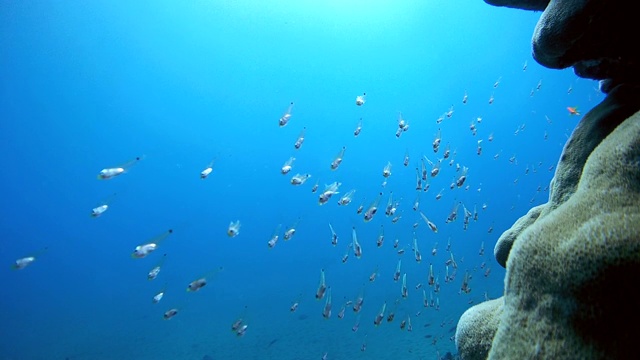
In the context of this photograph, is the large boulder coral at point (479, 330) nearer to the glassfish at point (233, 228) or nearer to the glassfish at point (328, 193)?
the glassfish at point (328, 193)

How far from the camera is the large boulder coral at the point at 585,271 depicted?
1870 millimetres

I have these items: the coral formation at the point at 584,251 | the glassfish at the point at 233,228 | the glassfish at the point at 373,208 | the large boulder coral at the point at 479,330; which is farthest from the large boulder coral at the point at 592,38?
the glassfish at the point at 233,228

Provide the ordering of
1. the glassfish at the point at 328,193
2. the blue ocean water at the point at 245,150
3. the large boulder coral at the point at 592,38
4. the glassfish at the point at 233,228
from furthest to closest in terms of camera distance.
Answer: the blue ocean water at the point at 245,150 < the glassfish at the point at 233,228 < the glassfish at the point at 328,193 < the large boulder coral at the point at 592,38

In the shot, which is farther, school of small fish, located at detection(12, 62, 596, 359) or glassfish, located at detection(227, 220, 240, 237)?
glassfish, located at detection(227, 220, 240, 237)

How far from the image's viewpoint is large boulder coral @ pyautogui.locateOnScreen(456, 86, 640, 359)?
1870 millimetres

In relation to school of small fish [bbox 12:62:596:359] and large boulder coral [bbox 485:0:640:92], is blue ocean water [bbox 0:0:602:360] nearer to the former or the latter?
school of small fish [bbox 12:62:596:359]

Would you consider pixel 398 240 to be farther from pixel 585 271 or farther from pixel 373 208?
pixel 585 271

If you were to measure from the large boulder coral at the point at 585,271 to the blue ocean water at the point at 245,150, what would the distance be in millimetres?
5571

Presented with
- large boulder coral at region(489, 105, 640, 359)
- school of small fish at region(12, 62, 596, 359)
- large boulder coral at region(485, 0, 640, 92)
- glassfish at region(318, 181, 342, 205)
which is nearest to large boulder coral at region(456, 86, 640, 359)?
large boulder coral at region(489, 105, 640, 359)

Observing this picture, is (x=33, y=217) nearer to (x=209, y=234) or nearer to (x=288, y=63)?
(x=209, y=234)

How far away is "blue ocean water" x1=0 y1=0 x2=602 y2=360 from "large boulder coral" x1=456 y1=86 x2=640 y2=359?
557 centimetres

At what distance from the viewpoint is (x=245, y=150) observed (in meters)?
69.7

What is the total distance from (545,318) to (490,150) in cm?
8569

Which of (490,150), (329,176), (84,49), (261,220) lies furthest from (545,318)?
(490,150)
